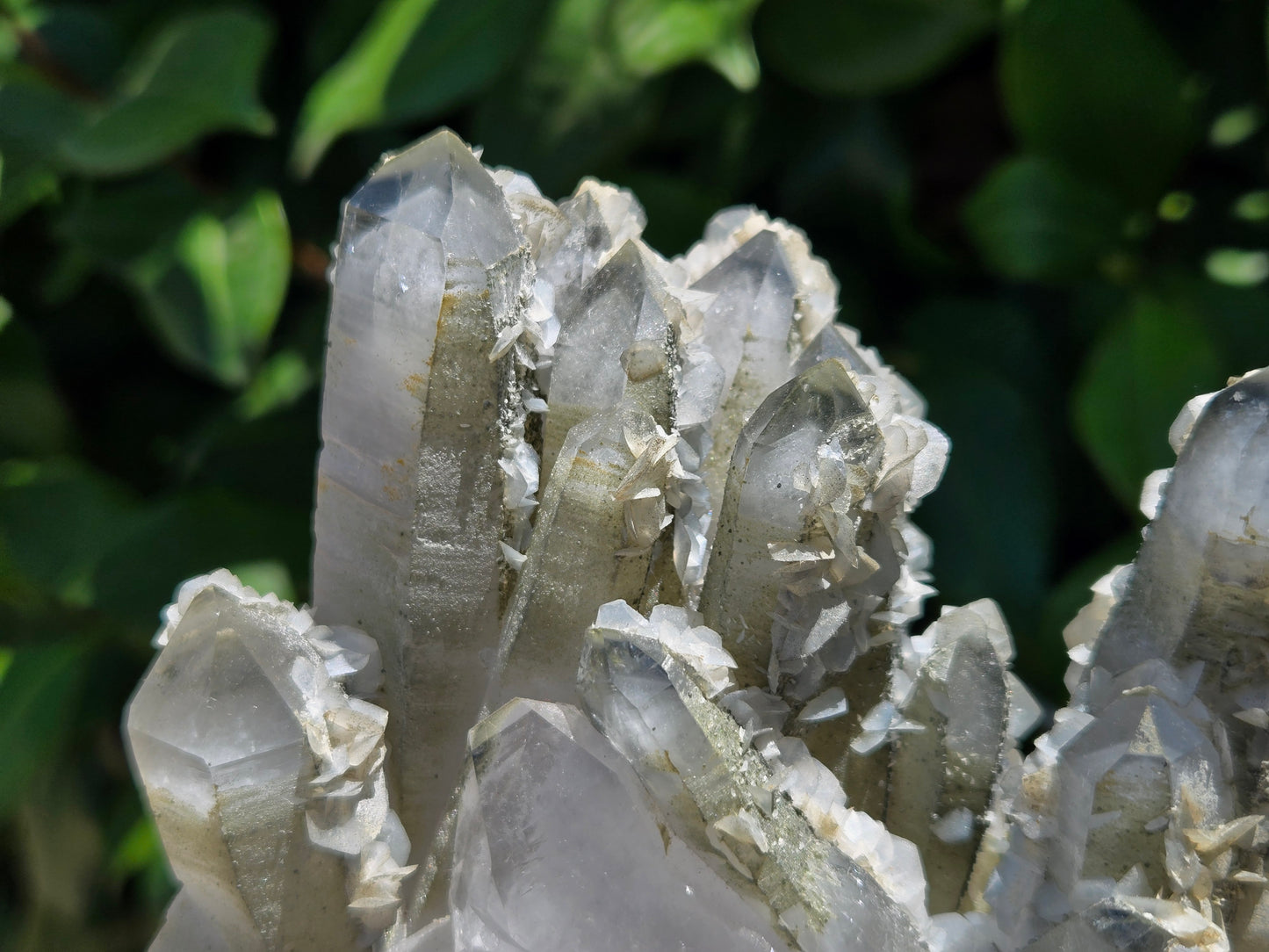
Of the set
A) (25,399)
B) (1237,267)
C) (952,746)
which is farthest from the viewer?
(25,399)

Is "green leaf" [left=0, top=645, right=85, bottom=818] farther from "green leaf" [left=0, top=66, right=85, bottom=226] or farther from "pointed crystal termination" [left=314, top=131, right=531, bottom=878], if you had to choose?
"pointed crystal termination" [left=314, top=131, right=531, bottom=878]

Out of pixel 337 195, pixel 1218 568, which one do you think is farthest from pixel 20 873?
pixel 1218 568

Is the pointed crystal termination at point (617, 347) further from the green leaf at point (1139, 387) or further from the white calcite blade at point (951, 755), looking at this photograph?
the green leaf at point (1139, 387)

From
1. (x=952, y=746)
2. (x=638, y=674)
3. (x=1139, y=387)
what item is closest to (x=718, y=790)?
(x=638, y=674)

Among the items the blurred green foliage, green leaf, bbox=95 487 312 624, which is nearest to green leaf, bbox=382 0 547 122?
the blurred green foliage

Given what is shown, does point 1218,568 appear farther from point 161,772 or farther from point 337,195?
point 337,195

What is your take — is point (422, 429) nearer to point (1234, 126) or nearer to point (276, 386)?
point (276, 386)
